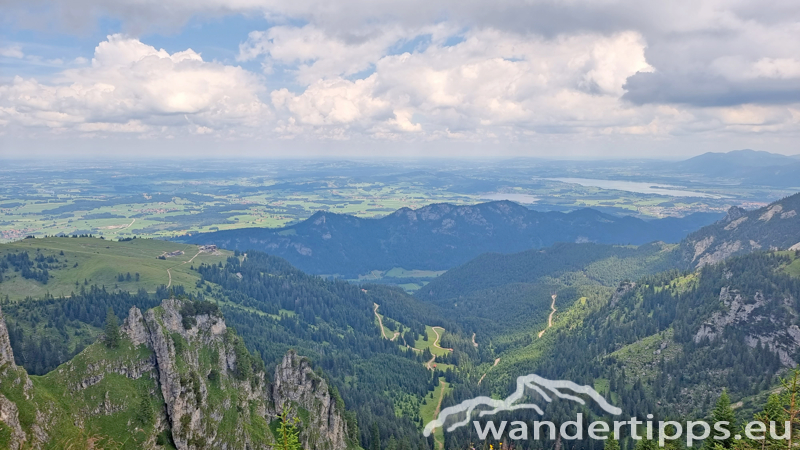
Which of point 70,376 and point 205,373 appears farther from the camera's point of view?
point 205,373

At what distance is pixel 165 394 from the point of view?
347ft

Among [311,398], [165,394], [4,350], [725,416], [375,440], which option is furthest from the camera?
[375,440]

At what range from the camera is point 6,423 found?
3034 inches

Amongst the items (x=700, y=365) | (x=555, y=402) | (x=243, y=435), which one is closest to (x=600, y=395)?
(x=555, y=402)

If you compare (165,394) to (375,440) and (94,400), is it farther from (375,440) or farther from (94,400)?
(375,440)

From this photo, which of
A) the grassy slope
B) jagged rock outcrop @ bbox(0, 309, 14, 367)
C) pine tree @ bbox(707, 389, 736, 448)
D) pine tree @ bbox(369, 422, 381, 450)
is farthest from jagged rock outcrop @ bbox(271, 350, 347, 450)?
pine tree @ bbox(707, 389, 736, 448)

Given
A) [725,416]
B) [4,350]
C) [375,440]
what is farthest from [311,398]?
[725,416]

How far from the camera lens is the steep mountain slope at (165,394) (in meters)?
85.4

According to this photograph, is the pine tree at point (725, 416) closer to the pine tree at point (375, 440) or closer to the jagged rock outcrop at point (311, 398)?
the jagged rock outcrop at point (311, 398)

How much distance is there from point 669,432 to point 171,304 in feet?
412

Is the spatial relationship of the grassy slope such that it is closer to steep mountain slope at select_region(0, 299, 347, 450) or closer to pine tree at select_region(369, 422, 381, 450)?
steep mountain slope at select_region(0, 299, 347, 450)

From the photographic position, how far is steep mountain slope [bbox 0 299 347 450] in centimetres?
8538

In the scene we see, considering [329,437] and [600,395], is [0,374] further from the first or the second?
[600,395]

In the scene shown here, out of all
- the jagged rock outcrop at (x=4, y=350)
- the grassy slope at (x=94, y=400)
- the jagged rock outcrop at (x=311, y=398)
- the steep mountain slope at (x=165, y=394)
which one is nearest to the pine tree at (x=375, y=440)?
the jagged rock outcrop at (x=311, y=398)
